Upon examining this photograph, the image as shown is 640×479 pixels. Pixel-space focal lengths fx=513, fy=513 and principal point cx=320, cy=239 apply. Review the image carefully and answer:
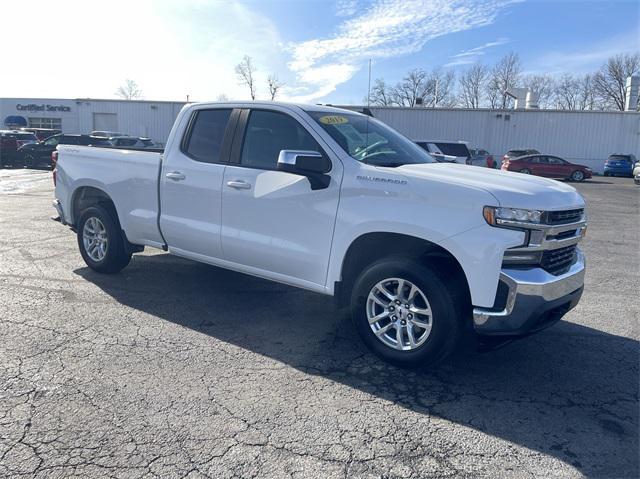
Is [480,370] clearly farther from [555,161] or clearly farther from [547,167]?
[555,161]

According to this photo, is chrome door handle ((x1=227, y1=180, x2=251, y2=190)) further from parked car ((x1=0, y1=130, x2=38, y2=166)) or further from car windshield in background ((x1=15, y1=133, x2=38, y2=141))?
car windshield in background ((x1=15, y1=133, x2=38, y2=141))

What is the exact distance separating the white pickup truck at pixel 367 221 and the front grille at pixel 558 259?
0.05 feet

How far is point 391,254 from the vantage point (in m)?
4.02

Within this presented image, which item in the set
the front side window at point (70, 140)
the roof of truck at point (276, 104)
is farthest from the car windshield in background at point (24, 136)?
the roof of truck at point (276, 104)

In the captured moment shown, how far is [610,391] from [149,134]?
131 ft

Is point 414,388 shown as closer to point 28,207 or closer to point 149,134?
point 28,207

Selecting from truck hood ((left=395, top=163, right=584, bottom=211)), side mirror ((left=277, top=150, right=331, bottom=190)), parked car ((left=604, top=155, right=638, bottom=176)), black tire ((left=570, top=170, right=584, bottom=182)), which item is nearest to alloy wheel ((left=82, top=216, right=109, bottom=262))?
side mirror ((left=277, top=150, right=331, bottom=190))

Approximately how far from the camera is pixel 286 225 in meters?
4.39

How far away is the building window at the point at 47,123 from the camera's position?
145 ft

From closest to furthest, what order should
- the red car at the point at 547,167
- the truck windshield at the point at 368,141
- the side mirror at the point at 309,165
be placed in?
the side mirror at the point at 309,165
the truck windshield at the point at 368,141
the red car at the point at 547,167

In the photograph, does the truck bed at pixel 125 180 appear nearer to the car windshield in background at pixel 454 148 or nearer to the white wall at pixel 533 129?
the car windshield in background at pixel 454 148

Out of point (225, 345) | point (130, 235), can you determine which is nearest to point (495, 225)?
point (225, 345)

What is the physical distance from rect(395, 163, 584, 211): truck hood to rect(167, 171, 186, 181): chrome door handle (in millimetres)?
2239

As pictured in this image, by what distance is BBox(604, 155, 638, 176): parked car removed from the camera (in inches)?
1288
